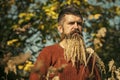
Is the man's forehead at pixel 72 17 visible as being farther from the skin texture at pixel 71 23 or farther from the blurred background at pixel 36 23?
the blurred background at pixel 36 23

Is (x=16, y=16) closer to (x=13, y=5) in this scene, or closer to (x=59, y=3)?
(x=13, y=5)

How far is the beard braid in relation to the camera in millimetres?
2721

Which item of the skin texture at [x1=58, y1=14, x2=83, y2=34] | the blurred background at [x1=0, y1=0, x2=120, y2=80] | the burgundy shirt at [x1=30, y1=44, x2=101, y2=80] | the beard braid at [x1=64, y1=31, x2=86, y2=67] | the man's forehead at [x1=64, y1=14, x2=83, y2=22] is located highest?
the man's forehead at [x1=64, y1=14, x2=83, y2=22]

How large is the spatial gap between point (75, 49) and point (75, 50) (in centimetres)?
2

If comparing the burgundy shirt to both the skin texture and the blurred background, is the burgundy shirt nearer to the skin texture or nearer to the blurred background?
the skin texture

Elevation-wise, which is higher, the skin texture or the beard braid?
the skin texture

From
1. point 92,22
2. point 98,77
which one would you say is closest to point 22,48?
point 92,22

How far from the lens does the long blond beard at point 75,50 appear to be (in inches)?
107

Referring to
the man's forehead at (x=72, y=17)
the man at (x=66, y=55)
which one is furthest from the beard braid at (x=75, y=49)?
the man's forehead at (x=72, y=17)

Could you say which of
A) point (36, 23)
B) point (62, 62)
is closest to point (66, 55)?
point (62, 62)

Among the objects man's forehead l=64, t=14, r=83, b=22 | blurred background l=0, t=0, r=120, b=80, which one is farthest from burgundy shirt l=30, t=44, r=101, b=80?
blurred background l=0, t=0, r=120, b=80

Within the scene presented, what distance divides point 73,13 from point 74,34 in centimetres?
21

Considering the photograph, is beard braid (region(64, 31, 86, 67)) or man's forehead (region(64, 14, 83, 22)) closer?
beard braid (region(64, 31, 86, 67))

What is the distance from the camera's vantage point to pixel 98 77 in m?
3.46
